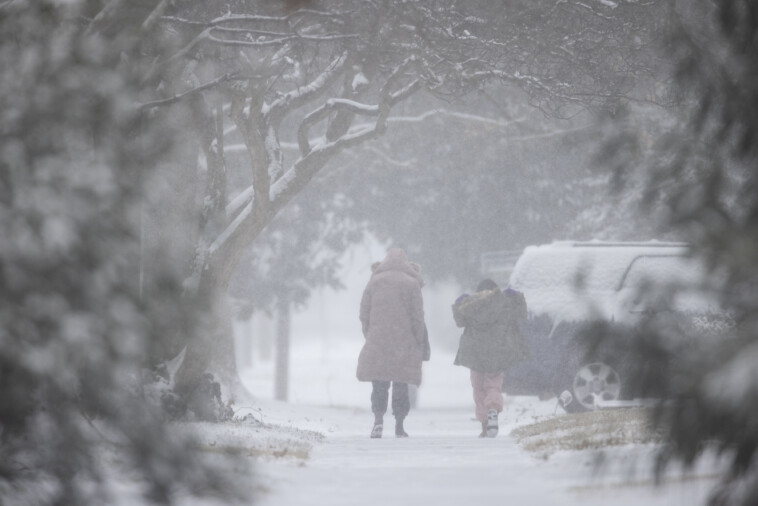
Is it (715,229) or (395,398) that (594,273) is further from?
(715,229)

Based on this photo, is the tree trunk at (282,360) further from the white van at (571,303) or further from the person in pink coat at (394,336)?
the person in pink coat at (394,336)

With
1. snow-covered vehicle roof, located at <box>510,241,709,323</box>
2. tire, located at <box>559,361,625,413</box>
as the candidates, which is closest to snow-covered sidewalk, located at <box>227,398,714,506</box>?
tire, located at <box>559,361,625,413</box>

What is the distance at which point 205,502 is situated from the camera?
17.0 ft

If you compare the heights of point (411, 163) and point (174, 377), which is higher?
point (411, 163)

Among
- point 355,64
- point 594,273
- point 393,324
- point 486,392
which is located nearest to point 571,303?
point 594,273

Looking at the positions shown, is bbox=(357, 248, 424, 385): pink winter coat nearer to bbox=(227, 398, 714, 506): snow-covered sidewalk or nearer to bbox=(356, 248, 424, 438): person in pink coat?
bbox=(356, 248, 424, 438): person in pink coat

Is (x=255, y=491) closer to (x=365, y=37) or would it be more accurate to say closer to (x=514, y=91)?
(x=365, y=37)

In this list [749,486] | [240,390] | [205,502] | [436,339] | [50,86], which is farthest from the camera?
[436,339]

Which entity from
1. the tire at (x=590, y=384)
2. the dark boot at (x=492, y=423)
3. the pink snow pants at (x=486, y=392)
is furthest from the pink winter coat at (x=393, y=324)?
the tire at (x=590, y=384)

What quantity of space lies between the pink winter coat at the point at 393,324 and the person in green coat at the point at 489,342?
51 centimetres

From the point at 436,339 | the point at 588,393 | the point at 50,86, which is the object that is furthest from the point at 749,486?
the point at 436,339

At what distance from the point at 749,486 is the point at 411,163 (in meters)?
18.1

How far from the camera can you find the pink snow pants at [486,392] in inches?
444

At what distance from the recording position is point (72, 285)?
4375 mm
